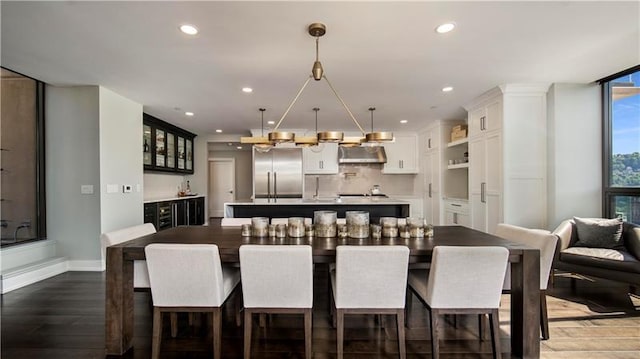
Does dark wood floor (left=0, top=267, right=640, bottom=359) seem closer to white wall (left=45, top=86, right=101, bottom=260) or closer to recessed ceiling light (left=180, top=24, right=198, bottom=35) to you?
white wall (left=45, top=86, right=101, bottom=260)

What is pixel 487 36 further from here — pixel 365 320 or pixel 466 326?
pixel 365 320

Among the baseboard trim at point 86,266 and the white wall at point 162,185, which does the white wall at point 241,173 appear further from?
the baseboard trim at point 86,266

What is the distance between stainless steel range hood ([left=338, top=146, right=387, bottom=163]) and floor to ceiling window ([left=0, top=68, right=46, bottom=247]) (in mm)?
5328

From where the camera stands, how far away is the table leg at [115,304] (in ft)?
6.71

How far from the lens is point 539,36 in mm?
2576

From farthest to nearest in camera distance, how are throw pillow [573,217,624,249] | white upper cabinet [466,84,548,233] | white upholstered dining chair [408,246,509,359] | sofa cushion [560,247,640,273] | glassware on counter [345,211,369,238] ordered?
white upper cabinet [466,84,548,233] → throw pillow [573,217,624,249] → sofa cushion [560,247,640,273] → glassware on counter [345,211,369,238] → white upholstered dining chair [408,246,509,359]

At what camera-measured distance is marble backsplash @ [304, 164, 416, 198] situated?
25.7 feet

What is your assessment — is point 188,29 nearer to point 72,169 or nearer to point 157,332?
point 157,332

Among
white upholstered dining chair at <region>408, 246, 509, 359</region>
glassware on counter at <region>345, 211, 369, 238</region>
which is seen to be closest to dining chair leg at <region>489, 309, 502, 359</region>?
white upholstered dining chair at <region>408, 246, 509, 359</region>

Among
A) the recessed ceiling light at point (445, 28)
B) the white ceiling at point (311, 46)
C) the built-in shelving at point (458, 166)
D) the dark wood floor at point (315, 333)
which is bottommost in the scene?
the dark wood floor at point (315, 333)

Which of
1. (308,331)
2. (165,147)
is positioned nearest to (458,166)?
(308,331)

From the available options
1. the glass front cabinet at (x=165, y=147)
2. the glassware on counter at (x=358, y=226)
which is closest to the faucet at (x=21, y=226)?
the glass front cabinet at (x=165, y=147)

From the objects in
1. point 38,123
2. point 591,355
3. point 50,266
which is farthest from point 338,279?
point 38,123

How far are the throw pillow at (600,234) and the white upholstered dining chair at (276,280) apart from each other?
330cm
